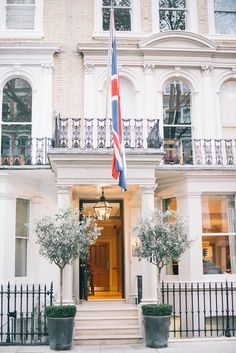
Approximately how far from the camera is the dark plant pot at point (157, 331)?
10758mm

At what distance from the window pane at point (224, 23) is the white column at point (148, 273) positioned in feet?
22.9

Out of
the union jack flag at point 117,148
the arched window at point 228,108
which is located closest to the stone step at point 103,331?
the union jack flag at point 117,148

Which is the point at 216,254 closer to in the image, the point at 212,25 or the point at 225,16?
the point at 212,25

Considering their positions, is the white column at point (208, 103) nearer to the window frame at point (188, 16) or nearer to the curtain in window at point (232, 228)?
the window frame at point (188, 16)

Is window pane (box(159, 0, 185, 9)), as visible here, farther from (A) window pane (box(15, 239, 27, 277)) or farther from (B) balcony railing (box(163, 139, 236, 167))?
(A) window pane (box(15, 239, 27, 277))

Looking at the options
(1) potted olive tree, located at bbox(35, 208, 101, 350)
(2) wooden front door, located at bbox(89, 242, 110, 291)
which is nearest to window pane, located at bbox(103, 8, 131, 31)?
(1) potted olive tree, located at bbox(35, 208, 101, 350)

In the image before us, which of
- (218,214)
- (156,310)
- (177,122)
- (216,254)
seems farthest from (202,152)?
(156,310)

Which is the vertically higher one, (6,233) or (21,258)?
(6,233)

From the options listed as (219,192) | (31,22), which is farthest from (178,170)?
(31,22)

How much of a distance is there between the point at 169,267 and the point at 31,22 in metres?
8.95

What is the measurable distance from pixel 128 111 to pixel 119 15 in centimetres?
332

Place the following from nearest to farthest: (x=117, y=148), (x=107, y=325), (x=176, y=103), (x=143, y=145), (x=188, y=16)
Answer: (x=117, y=148) < (x=107, y=325) < (x=143, y=145) < (x=176, y=103) < (x=188, y=16)

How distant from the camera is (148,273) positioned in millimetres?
11867

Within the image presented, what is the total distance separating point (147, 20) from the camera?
15773 mm
